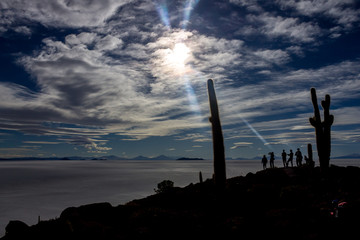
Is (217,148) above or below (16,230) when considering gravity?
above

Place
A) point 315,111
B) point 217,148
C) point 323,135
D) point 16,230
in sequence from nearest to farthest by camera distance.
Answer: point 16,230 → point 217,148 → point 323,135 → point 315,111

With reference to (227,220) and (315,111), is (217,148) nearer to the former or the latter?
(227,220)

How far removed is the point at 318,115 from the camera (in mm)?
20438

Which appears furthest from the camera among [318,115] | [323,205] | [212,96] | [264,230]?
[318,115]

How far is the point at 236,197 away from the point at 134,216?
214 inches

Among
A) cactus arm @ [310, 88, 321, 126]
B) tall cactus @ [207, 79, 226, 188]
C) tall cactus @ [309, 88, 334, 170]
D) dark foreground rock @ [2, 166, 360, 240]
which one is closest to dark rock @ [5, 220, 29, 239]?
dark foreground rock @ [2, 166, 360, 240]

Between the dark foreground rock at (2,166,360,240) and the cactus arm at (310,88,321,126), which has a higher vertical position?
the cactus arm at (310,88,321,126)

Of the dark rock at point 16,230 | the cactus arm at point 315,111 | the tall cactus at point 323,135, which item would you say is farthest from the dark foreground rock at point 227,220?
the cactus arm at point 315,111

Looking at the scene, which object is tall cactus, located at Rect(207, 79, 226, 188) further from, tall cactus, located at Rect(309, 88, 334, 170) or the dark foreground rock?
tall cactus, located at Rect(309, 88, 334, 170)

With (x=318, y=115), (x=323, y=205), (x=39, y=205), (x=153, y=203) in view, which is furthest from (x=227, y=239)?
(x=39, y=205)

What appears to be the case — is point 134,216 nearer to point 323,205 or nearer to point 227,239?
point 227,239

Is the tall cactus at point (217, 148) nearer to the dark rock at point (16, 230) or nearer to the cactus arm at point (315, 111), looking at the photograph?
the dark rock at point (16, 230)

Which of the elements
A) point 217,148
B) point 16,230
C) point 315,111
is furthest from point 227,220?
point 315,111

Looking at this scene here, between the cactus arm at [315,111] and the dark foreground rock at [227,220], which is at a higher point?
the cactus arm at [315,111]
